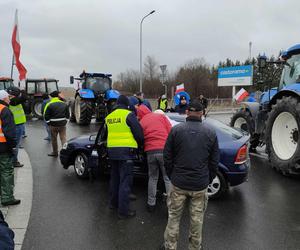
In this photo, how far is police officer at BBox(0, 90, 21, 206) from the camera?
496 cm

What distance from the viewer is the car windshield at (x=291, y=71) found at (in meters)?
7.35

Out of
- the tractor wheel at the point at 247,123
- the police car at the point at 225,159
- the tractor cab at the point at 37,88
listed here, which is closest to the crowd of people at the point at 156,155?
the police car at the point at 225,159

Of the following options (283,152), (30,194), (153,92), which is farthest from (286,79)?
(153,92)

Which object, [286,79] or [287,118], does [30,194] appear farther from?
[286,79]

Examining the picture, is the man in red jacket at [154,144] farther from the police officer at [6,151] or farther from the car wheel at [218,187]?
the police officer at [6,151]

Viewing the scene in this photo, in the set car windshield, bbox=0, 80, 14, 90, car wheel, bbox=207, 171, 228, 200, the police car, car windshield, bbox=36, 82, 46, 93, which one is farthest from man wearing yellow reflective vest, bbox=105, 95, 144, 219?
car windshield, bbox=36, 82, 46, 93

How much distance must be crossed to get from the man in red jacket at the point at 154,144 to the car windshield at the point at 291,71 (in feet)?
12.9

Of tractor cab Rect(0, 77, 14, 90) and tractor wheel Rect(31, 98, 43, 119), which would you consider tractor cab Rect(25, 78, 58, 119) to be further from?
tractor cab Rect(0, 77, 14, 90)

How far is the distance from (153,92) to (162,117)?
194ft

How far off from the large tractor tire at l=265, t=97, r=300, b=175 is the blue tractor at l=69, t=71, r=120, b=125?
31.9 ft

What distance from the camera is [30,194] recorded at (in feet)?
19.1

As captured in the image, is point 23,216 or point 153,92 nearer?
point 23,216

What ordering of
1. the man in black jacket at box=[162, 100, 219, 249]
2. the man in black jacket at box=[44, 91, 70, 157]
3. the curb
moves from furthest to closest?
the man in black jacket at box=[44, 91, 70, 157], the curb, the man in black jacket at box=[162, 100, 219, 249]

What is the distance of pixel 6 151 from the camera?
505 cm
